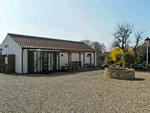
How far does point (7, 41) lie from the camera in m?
14.8

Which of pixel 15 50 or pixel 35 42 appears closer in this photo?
pixel 15 50

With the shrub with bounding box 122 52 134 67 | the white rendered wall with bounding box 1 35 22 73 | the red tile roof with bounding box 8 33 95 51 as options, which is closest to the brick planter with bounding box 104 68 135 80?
the shrub with bounding box 122 52 134 67

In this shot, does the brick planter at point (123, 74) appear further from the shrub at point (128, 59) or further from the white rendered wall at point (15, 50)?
Answer: the white rendered wall at point (15, 50)

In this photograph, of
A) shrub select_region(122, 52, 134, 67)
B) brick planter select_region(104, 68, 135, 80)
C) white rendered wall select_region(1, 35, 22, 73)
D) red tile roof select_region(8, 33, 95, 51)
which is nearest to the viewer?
brick planter select_region(104, 68, 135, 80)

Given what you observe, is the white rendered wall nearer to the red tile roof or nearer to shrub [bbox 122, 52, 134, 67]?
the red tile roof

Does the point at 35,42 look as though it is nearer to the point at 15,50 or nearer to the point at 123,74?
the point at 15,50

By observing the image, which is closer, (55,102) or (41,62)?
(55,102)

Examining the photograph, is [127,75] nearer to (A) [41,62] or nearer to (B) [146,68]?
(B) [146,68]

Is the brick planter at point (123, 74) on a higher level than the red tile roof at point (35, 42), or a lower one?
lower

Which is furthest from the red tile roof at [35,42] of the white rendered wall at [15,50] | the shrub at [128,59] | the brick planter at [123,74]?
the brick planter at [123,74]

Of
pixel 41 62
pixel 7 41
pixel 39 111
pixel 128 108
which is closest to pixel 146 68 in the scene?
pixel 41 62

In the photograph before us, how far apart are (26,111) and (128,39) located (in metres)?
19.5

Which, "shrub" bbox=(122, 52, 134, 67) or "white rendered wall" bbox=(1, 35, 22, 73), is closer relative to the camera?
"white rendered wall" bbox=(1, 35, 22, 73)

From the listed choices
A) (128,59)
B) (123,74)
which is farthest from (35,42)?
(128,59)
